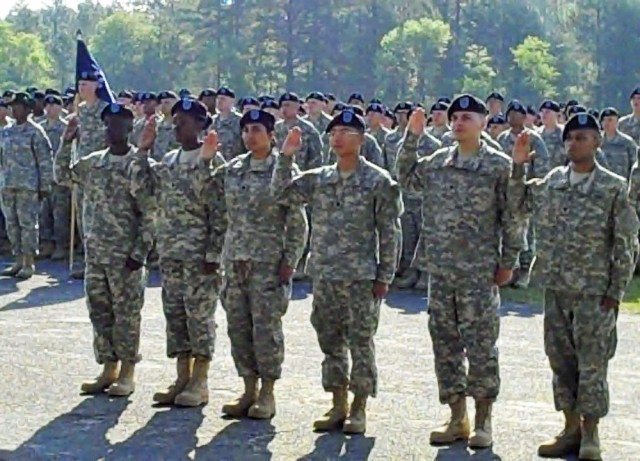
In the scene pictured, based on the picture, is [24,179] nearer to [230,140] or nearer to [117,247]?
[230,140]

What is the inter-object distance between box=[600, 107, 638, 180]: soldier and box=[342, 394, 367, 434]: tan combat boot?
683 centimetres

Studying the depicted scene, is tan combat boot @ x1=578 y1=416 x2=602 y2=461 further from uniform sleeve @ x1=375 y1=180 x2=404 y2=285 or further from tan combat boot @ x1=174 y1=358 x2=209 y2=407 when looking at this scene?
tan combat boot @ x1=174 y1=358 x2=209 y2=407

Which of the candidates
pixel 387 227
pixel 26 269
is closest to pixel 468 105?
pixel 387 227

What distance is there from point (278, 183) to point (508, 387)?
2.47 meters

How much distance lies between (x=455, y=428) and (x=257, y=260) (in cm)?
164

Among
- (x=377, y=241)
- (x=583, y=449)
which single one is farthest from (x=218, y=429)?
(x=583, y=449)

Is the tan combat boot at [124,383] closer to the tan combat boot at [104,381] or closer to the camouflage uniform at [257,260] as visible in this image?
the tan combat boot at [104,381]

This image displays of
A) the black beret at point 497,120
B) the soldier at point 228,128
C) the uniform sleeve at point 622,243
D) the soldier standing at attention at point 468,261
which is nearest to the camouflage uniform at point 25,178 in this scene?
the soldier at point 228,128

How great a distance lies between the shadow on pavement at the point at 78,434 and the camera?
6.69 meters

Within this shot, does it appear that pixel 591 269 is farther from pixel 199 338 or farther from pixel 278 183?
pixel 199 338

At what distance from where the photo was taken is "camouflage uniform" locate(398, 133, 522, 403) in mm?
6930

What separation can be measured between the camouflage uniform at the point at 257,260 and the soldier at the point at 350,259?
0.25 metres

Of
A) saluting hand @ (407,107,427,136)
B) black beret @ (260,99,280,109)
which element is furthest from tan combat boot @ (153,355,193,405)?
black beret @ (260,99,280,109)

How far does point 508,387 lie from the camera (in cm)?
855
